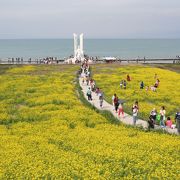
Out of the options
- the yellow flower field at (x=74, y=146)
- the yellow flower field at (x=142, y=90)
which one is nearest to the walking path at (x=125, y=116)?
the yellow flower field at (x=142, y=90)

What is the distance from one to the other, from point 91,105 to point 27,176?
71.3 feet

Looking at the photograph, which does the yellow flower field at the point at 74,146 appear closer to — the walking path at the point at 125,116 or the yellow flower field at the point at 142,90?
the walking path at the point at 125,116

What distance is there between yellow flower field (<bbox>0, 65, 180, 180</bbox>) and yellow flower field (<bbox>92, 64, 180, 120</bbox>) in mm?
6227

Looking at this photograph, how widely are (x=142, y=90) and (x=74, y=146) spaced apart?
26.7 meters

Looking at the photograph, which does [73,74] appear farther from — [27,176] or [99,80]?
[27,176]

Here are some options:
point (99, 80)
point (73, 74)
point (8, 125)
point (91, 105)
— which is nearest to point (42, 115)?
point (8, 125)

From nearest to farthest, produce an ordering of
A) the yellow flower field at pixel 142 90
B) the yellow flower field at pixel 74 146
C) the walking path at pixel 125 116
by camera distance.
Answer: the yellow flower field at pixel 74 146, the walking path at pixel 125 116, the yellow flower field at pixel 142 90

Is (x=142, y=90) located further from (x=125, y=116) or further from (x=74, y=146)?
(x=74, y=146)

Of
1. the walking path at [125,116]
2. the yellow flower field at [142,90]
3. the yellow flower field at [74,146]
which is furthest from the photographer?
the yellow flower field at [142,90]

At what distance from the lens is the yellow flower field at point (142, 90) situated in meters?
44.3

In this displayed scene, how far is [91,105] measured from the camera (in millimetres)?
44688

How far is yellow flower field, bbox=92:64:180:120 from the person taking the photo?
145 feet

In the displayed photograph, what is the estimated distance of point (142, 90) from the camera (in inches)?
2146

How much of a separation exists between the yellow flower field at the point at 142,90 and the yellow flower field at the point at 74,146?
20.4 feet
